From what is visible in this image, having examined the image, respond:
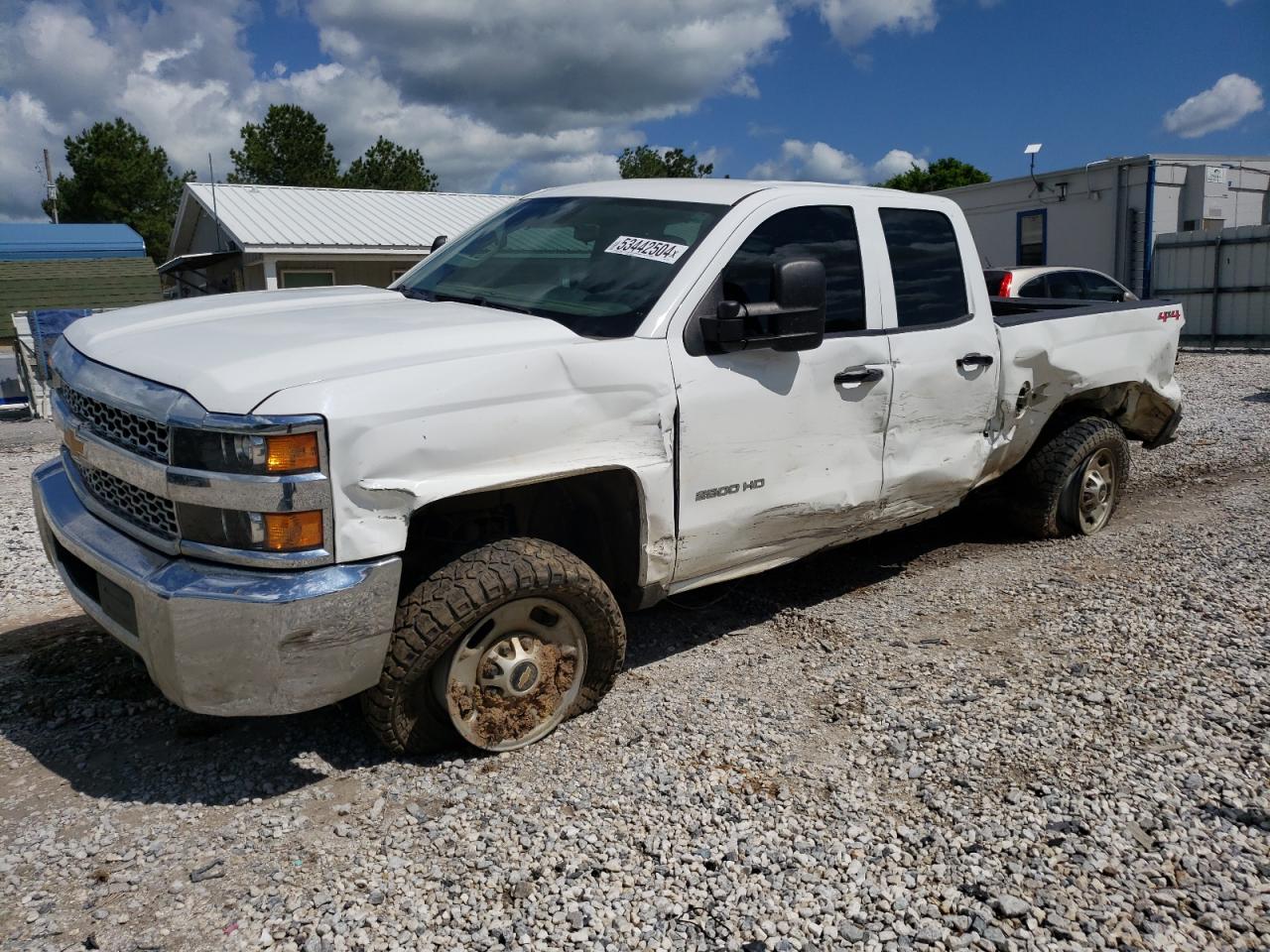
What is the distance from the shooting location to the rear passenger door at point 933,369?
451cm

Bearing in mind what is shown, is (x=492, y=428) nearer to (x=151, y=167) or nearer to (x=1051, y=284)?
(x=1051, y=284)

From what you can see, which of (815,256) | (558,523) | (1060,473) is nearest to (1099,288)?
(1060,473)

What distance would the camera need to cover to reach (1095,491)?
603 centimetres

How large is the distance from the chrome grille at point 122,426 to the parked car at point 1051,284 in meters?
13.5

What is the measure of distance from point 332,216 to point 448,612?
75.6 ft

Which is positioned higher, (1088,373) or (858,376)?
(858,376)

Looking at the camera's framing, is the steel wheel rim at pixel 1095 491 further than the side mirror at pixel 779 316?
Yes

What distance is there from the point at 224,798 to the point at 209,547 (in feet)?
2.95

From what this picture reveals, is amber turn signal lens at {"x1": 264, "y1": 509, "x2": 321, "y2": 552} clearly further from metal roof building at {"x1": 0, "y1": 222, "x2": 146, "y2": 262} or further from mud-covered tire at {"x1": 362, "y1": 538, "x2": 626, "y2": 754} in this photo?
metal roof building at {"x1": 0, "y1": 222, "x2": 146, "y2": 262}

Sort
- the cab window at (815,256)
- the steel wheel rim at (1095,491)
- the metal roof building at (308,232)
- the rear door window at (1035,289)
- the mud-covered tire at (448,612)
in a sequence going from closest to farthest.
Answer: the mud-covered tire at (448,612) → the cab window at (815,256) → the steel wheel rim at (1095,491) → the rear door window at (1035,289) → the metal roof building at (308,232)

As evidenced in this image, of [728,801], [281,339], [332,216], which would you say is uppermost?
[332,216]

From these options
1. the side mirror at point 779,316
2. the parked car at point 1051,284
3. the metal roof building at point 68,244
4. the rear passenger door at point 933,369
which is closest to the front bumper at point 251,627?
the side mirror at point 779,316

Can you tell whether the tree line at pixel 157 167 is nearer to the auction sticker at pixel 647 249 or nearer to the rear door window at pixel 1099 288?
the rear door window at pixel 1099 288

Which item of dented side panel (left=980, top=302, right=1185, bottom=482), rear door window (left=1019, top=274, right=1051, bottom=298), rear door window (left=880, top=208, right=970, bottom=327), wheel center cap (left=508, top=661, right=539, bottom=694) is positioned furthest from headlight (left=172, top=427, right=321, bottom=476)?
rear door window (left=1019, top=274, right=1051, bottom=298)
